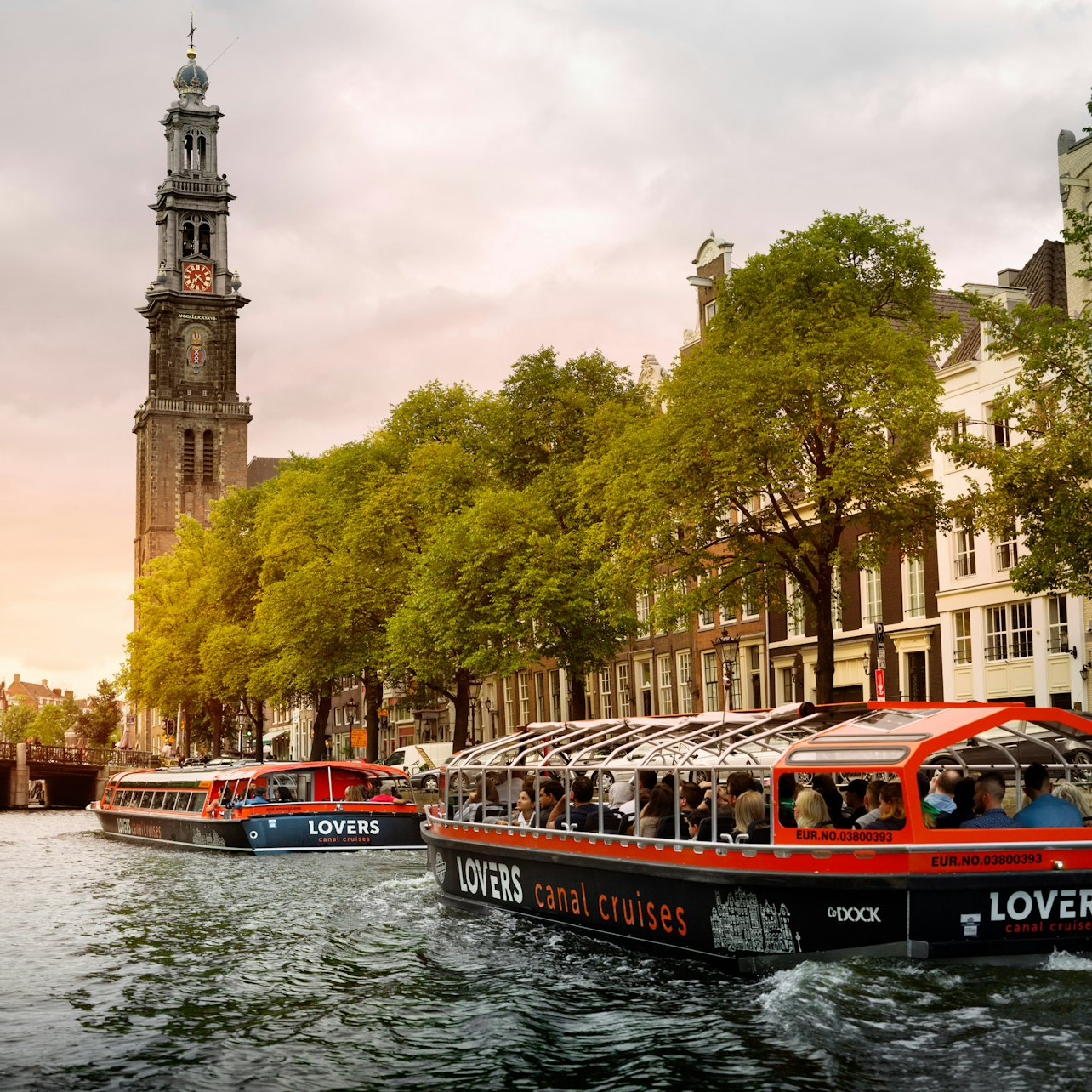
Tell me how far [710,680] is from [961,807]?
40.5 metres

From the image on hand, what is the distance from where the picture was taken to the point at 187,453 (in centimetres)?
14925

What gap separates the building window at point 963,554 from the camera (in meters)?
47.8

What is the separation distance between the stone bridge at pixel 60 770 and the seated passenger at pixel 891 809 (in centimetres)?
7978

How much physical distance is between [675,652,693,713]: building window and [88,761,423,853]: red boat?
21435mm

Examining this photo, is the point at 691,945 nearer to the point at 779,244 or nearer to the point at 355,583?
the point at 779,244

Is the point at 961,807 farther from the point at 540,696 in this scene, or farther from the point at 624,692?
the point at 540,696

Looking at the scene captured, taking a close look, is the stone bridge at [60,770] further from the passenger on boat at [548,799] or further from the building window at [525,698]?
the passenger on boat at [548,799]

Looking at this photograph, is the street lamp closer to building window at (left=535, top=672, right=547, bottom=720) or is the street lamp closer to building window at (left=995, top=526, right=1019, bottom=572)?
building window at (left=535, top=672, right=547, bottom=720)

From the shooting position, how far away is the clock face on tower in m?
148

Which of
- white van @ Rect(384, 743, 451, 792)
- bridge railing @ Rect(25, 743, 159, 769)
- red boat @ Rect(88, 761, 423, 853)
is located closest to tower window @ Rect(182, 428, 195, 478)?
bridge railing @ Rect(25, 743, 159, 769)

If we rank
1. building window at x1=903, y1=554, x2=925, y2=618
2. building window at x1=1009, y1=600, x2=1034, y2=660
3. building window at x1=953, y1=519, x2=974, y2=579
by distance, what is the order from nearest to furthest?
building window at x1=1009, y1=600, x2=1034, y2=660
building window at x1=953, y1=519, x2=974, y2=579
building window at x1=903, y1=554, x2=925, y2=618

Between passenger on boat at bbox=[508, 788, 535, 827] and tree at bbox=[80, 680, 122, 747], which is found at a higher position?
tree at bbox=[80, 680, 122, 747]

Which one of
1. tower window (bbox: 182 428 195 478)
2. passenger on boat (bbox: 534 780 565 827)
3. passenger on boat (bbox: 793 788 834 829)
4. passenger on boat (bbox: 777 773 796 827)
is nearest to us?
passenger on boat (bbox: 793 788 834 829)

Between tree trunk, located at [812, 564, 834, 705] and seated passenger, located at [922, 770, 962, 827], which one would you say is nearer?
seated passenger, located at [922, 770, 962, 827]
